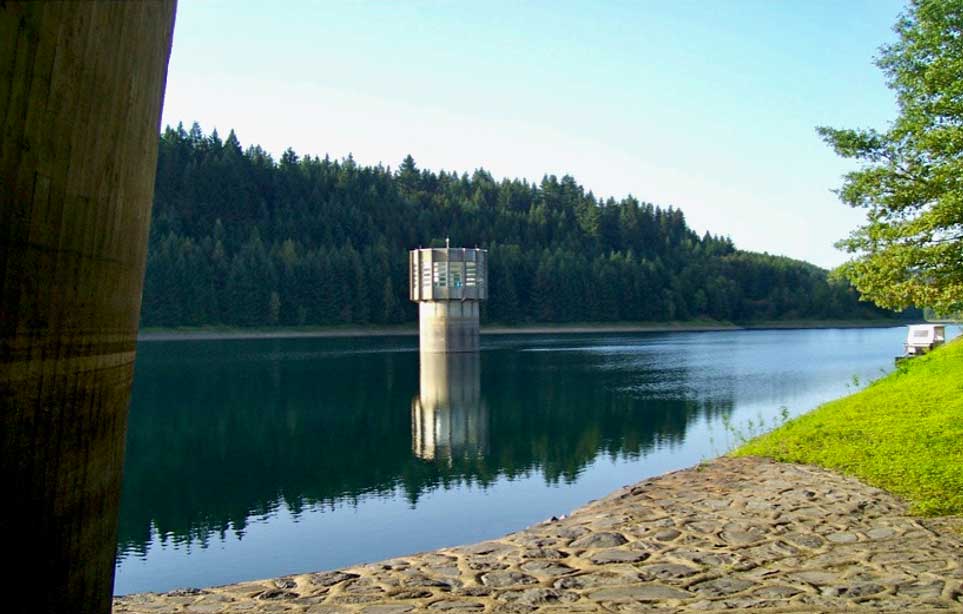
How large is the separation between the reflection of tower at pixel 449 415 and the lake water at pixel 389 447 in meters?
0.12

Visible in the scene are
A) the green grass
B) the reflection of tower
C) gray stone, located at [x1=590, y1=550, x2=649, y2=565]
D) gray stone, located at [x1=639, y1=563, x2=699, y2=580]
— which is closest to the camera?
gray stone, located at [x1=639, y1=563, x2=699, y2=580]

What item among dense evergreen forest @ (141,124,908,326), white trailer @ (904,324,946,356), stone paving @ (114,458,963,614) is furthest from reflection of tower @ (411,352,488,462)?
dense evergreen forest @ (141,124,908,326)

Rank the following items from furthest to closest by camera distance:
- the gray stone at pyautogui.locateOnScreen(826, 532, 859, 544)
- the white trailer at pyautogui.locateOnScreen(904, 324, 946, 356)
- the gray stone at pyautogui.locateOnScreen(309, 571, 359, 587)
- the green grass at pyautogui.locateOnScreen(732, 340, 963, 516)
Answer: the white trailer at pyautogui.locateOnScreen(904, 324, 946, 356) < the green grass at pyautogui.locateOnScreen(732, 340, 963, 516) < the gray stone at pyautogui.locateOnScreen(826, 532, 859, 544) < the gray stone at pyautogui.locateOnScreen(309, 571, 359, 587)

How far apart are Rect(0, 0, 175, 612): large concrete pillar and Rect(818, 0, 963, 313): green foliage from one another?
16442 mm

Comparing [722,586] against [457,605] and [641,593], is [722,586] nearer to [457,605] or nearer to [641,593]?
[641,593]

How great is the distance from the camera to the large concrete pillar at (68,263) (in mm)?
2426

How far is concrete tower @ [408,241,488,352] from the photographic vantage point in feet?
214

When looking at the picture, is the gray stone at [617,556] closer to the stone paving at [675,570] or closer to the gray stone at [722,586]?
the stone paving at [675,570]

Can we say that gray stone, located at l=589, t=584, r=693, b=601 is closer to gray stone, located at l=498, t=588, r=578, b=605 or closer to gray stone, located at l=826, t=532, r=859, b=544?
gray stone, located at l=498, t=588, r=578, b=605

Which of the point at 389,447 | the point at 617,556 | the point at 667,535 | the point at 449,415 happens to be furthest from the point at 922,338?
the point at 617,556

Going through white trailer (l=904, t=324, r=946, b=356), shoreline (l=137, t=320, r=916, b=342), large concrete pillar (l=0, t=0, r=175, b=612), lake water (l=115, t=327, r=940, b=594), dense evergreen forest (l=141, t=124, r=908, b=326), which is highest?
dense evergreen forest (l=141, t=124, r=908, b=326)

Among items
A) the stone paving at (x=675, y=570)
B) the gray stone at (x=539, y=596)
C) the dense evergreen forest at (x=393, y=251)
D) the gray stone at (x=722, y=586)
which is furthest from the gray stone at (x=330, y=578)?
the dense evergreen forest at (x=393, y=251)

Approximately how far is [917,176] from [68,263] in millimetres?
18464

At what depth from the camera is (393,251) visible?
11500 cm
